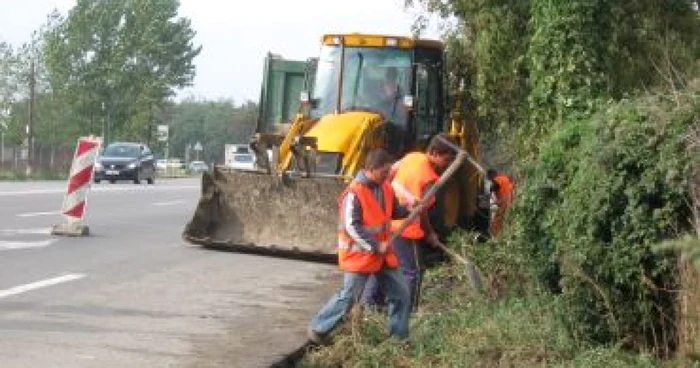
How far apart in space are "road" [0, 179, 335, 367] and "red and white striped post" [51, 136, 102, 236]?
0.33m

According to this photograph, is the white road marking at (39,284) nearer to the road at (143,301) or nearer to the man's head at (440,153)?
the road at (143,301)

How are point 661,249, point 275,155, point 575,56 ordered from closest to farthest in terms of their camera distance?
point 661,249
point 575,56
point 275,155

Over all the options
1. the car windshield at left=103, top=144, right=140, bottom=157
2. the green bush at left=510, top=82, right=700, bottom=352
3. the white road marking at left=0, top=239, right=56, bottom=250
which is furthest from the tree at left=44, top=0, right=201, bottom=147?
the green bush at left=510, top=82, right=700, bottom=352

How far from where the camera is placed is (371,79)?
15.4m

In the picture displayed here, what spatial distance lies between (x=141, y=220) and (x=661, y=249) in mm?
17766

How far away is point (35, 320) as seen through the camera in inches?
352

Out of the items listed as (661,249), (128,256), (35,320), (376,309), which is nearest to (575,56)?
(376,309)

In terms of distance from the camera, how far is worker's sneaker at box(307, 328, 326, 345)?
8617 millimetres

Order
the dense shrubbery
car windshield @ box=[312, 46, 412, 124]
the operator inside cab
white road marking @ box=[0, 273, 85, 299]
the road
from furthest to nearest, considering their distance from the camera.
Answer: car windshield @ box=[312, 46, 412, 124], the operator inside cab, white road marking @ box=[0, 273, 85, 299], the road, the dense shrubbery

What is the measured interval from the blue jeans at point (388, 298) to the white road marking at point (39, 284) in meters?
3.12

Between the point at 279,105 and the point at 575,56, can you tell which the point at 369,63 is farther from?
the point at 575,56

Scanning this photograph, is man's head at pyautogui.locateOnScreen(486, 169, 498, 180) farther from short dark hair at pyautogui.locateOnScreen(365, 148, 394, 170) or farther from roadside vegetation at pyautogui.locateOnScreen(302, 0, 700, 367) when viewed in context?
short dark hair at pyautogui.locateOnScreen(365, 148, 394, 170)

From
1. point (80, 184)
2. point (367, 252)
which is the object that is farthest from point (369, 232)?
point (80, 184)

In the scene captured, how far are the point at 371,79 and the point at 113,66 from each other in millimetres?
61453
